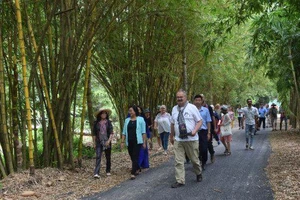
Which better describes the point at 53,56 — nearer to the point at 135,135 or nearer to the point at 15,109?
the point at 15,109

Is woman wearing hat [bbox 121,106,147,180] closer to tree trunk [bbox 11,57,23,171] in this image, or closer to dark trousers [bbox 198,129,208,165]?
dark trousers [bbox 198,129,208,165]

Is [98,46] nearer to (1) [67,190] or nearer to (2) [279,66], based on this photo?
(1) [67,190]

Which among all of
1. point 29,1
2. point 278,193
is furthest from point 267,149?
point 29,1

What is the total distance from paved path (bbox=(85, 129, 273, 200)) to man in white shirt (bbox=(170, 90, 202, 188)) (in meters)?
0.29

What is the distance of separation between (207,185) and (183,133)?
880 millimetres

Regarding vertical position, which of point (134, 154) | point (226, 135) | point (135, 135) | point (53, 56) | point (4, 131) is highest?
point (53, 56)

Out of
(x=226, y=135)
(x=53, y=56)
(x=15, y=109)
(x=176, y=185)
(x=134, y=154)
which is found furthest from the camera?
(x=226, y=135)

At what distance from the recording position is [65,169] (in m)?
6.66

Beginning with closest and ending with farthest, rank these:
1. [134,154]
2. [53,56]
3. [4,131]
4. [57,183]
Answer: [4,131] → [57,183] → [134,154] → [53,56]

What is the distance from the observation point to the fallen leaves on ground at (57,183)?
502 cm

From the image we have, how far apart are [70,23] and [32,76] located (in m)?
1.27

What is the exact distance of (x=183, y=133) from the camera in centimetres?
515

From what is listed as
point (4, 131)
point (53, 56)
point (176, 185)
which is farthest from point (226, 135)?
point (4, 131)

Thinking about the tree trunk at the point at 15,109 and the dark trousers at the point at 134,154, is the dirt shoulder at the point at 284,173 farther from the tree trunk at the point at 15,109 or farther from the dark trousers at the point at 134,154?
the tree trunk at the point at 15,109
